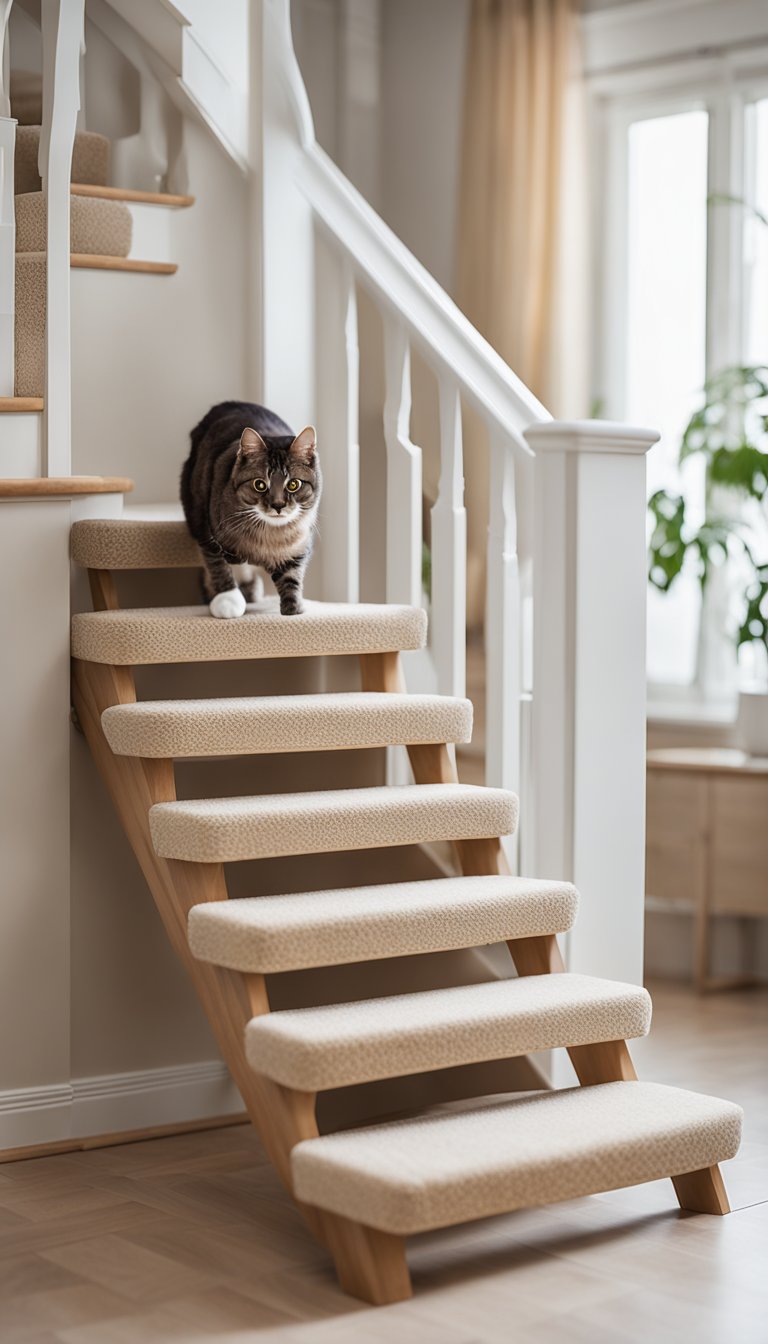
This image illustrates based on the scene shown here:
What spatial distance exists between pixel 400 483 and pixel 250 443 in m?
0.60

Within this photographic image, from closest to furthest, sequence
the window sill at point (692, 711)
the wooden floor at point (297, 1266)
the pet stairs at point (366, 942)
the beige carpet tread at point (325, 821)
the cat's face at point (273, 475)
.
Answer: the wooden floor at point (297, 1266)
the pet stairs at point (366, 942)
the beige carpet tread at point (325, 821)
the cat's face at point (273, 475)
the window sill at point (692, 711)

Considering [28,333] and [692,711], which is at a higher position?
[28,333]

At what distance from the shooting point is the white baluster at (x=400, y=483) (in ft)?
11.5

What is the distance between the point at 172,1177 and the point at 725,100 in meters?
3.36

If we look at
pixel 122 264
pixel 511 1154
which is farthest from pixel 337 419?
pixel 511 1154

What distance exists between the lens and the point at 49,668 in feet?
10.2

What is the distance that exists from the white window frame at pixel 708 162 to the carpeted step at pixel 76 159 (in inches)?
75.8

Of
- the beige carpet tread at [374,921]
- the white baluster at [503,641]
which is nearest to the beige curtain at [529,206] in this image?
the white baluster at [503,641]

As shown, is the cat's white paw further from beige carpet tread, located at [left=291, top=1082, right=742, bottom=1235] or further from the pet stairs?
beige carpet tread, located at [left=291, top=1082, right=742, bottom=1235]

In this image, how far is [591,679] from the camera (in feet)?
10.5

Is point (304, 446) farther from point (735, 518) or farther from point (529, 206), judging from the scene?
point (529, 206)

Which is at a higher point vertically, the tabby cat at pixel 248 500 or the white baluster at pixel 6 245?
the white baluster at pixel 6 245

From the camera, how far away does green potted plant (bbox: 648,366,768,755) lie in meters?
4.47

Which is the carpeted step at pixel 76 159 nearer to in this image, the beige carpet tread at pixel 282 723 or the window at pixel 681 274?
the beige carpet tread at pixel 282 723
